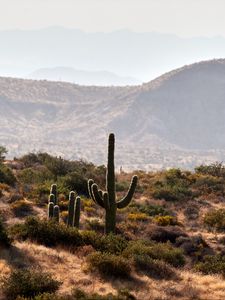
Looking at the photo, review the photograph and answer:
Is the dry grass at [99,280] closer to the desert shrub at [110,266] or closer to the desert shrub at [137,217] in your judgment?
the desert shrub at [110,266]

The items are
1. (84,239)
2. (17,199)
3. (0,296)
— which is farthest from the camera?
(17,199)

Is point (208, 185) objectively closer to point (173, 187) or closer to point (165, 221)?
point (173, 187)

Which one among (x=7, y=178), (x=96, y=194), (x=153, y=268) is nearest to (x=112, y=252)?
(x=153, y=268)

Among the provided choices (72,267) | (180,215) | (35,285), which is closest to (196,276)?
(72,267)

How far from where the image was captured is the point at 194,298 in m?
10.3

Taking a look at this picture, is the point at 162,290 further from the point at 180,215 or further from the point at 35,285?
the point at 180,215

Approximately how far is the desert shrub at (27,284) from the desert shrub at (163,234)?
9.31 metres

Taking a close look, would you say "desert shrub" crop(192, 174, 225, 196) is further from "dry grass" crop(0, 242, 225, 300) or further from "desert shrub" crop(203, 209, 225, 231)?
"dry grass" crop(0, 242, 225, 300)

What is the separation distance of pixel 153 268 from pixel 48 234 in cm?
342

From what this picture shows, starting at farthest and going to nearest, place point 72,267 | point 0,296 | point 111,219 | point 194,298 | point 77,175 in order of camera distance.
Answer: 1. point 77,175
2. point 111,219
3. point 72,267
4. point 194,298
5. point 0,296

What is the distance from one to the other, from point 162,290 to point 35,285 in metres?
3.00

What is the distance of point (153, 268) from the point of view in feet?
40.2

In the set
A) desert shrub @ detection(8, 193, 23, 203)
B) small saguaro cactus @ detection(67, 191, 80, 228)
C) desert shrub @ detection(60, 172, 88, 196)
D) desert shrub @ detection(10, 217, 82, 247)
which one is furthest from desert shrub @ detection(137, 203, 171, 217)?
desert shrub @ detection(10, 217, 82, 247)

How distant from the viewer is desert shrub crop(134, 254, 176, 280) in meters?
12.0
